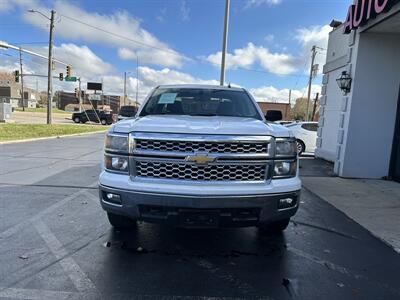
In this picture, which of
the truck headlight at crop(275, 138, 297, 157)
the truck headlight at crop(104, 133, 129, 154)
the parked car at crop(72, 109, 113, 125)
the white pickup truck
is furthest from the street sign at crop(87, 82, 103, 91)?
the truck headlight at crop(275, 138, 297, 157)

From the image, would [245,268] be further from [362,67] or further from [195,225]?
[362,67]

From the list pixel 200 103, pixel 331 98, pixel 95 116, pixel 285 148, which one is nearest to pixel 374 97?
pixel 331 98

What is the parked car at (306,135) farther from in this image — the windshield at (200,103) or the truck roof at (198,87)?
the windshield at (200,103)

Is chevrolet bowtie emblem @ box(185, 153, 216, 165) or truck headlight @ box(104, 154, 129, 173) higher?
chevrolet bowtie emblem @ box(185, 153, 216, 165)

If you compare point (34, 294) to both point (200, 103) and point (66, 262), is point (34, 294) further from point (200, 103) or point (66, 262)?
point (200, 103)

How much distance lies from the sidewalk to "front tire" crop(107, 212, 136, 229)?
3202 millimetres

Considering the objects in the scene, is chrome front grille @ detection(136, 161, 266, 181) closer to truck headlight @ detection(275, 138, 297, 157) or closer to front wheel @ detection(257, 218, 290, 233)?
truck headlight @ detection(275, 138, 297, 157)

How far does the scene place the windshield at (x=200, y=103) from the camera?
4.88 meters

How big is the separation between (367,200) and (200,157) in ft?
15.5

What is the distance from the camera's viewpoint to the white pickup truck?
3.37 m

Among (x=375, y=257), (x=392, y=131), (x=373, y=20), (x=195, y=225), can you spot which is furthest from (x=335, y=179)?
(x=195, y=225)

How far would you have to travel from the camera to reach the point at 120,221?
14.2ft

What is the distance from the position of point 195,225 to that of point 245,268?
2.41 feet

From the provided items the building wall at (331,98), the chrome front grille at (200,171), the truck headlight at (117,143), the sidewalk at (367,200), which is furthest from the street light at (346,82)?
the truck headlight at (117,143)
